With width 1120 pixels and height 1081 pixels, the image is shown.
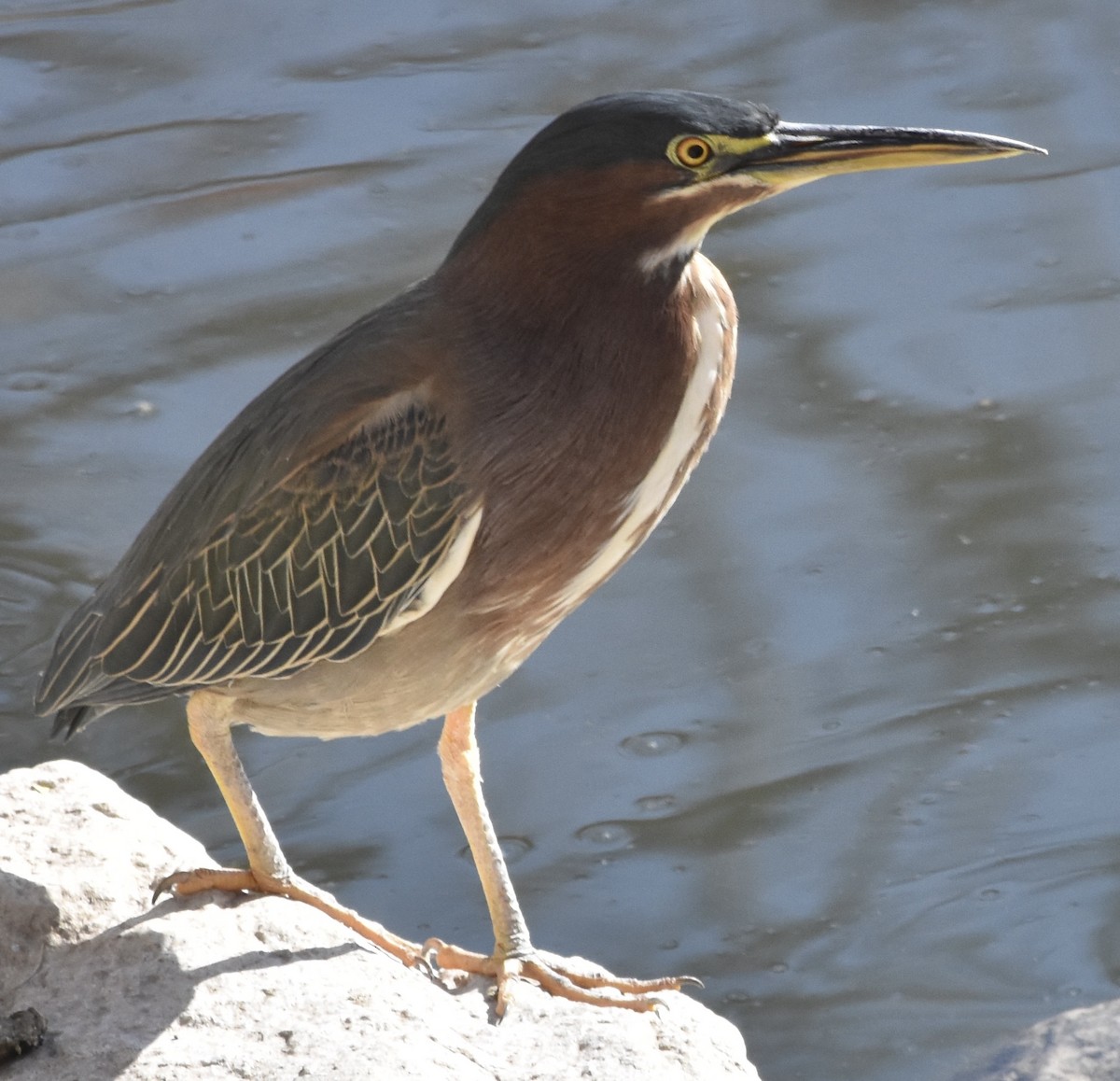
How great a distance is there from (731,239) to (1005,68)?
145cm

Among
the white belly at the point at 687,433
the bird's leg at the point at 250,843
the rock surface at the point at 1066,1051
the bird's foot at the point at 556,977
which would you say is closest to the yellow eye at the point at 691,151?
the white belly at the point at 687,433

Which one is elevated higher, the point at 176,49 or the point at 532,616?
the point at 176,49

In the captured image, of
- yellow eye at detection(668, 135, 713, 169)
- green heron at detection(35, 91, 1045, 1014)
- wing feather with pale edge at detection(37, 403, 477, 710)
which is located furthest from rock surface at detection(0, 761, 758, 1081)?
yellow eye at detection(668, 135, 713, 169)

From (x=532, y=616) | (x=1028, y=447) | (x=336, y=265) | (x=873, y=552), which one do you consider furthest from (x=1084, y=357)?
(x=532, y=616)

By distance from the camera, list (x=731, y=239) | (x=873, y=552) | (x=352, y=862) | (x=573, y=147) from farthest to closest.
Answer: (x=731, y=239) → (x=873, y=552) → (x=352, y=862) → (x=573, y=147)

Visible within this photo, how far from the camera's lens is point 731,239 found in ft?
21.8

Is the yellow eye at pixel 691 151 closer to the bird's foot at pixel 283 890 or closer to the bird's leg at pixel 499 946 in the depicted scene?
the bird's leg at pixel 499 946

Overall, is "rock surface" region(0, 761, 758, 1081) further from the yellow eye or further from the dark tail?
the yellow eye

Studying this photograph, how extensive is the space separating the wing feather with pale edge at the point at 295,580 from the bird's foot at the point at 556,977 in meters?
0.63

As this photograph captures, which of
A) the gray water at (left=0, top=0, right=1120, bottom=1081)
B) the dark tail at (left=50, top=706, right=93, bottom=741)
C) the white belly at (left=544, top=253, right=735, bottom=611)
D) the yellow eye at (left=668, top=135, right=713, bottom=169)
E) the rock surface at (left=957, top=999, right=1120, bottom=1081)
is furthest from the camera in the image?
the gray water at (left=0, top=0, right=1120, bottom=1081)

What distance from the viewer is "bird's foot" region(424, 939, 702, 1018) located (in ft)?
11.2

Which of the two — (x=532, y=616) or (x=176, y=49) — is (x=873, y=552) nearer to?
(x=532, y=616)

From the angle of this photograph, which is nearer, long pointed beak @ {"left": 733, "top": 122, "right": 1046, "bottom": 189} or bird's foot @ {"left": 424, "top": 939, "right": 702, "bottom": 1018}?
long pointed beak @ {"left": 733, "top": 122, "right": 1046, "bottom": 189}

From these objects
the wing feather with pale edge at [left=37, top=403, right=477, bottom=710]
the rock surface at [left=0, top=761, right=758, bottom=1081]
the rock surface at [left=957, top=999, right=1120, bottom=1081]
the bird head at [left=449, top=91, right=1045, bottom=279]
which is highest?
the bird head at [left=449, top=91, right=1045, bottom=279]
